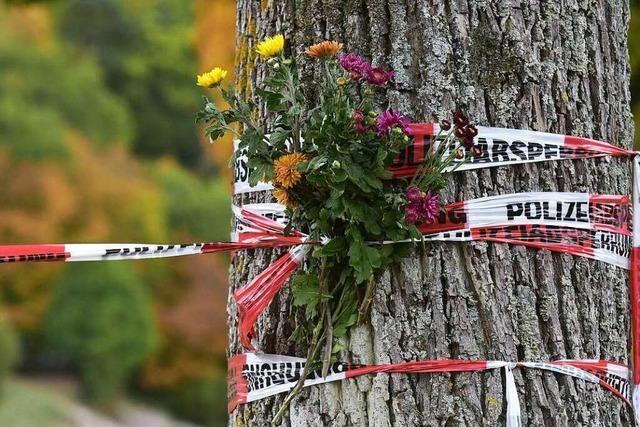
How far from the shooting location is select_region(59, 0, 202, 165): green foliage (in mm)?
24172

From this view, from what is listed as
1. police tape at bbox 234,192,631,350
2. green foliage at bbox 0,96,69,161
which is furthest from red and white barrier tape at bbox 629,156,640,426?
green foliage at bbox 0,96,69,161

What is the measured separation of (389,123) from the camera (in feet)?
6.32

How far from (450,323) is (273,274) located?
394mm

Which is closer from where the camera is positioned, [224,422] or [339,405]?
[339,405]

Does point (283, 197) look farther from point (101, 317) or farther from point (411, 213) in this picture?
point (101, 317)

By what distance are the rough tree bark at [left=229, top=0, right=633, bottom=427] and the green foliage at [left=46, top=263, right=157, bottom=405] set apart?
14.1 metres

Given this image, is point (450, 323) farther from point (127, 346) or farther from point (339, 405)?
point (127, 346)

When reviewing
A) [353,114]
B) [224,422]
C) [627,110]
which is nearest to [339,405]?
[353,114]

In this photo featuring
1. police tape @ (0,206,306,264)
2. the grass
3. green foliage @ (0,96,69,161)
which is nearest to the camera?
police tape @ (0,206,306,264)

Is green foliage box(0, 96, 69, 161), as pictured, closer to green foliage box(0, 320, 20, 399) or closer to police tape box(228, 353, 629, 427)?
green foliage box(0, 320, 20, 399)

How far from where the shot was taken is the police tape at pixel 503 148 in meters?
2.04

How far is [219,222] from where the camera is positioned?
19.5m

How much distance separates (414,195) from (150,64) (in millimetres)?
23494

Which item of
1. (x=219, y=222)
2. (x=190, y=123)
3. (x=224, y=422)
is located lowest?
(x=224, y=422)
